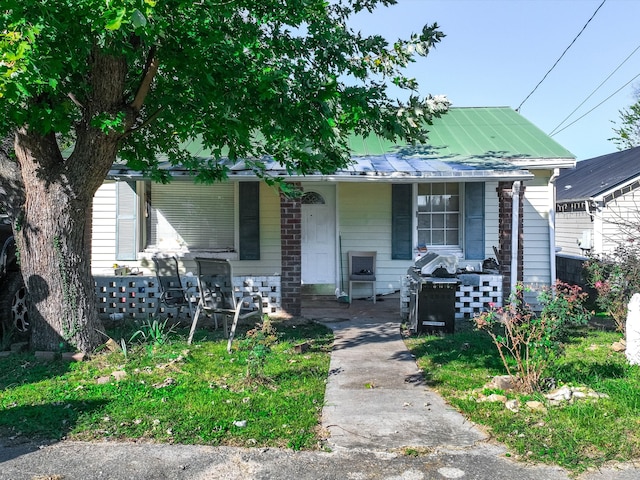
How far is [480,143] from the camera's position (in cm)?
1101

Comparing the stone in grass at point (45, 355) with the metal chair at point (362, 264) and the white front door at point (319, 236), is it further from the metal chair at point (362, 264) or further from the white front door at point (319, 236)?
the metal chair at point (362, 264)

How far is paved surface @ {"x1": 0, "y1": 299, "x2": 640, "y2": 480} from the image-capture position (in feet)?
12.1

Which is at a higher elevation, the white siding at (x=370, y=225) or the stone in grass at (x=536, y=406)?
the white siding at (x=370, y=225)

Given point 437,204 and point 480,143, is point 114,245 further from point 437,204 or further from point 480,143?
point 480,143

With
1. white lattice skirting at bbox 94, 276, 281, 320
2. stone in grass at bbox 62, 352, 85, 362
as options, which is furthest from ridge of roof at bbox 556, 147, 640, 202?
stone in grass at bbox 62, 352, 85, 362

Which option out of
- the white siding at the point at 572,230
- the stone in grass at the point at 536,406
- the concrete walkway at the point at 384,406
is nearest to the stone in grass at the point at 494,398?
the stone in grass at the point at 536,406

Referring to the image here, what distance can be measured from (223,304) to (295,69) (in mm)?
3145

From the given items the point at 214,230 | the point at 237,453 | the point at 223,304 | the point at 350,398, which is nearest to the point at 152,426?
the point at 237,453

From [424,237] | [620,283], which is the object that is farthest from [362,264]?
[620,283]

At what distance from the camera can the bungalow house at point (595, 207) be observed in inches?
549

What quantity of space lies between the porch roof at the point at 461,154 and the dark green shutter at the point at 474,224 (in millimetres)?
818

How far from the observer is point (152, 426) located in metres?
4.43

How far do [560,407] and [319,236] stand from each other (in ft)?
22.8

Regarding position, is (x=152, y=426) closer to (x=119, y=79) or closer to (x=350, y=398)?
(x=350, y=398)
